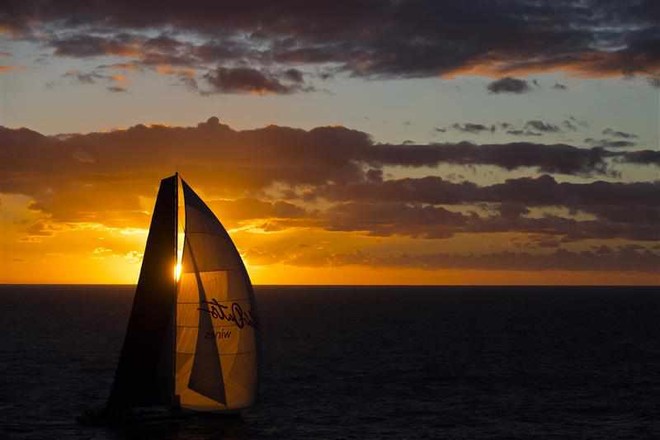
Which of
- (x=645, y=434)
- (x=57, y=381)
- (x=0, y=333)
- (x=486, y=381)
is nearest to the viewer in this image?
(x=645, y=434)

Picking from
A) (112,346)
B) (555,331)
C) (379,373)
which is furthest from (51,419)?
(555,331)

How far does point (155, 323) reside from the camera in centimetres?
4672

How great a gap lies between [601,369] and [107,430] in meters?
54.3

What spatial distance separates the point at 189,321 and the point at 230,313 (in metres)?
2.00

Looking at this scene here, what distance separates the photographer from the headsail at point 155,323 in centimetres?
4666

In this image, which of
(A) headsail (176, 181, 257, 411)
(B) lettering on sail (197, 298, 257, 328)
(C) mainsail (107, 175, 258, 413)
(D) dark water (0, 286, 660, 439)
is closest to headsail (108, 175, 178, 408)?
(C) mainsail (107, 175, 258, 413)

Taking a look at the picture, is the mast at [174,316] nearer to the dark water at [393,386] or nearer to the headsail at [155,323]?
the headsail at [155,323]

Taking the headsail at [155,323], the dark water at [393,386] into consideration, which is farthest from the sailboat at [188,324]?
the dark water at [393,386]

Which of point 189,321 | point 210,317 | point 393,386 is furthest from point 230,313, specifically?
point 393,386

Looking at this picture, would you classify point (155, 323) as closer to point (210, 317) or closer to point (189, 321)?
point (189, 321)

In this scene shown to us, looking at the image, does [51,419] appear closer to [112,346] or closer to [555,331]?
[112,346]

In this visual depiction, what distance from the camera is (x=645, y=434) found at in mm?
55875

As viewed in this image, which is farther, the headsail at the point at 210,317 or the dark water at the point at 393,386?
the dark water at the point at 393,386

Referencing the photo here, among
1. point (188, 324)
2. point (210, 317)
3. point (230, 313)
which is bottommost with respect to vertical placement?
point (188, 324)
